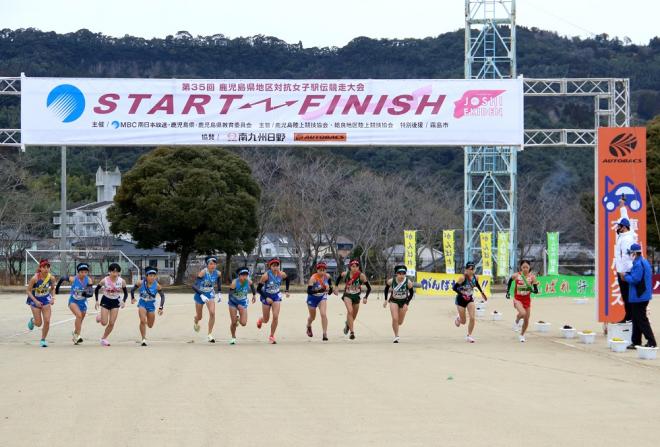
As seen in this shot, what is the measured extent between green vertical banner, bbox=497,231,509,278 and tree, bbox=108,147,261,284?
14.4 metres

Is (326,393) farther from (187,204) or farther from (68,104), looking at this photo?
(187,204)

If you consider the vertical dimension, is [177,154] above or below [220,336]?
above

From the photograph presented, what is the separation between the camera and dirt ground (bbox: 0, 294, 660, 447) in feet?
28.4

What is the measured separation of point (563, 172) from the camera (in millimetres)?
78688

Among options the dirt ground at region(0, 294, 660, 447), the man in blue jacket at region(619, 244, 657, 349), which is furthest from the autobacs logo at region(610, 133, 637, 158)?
the dirt ground at region(0, 294, 660, 447)

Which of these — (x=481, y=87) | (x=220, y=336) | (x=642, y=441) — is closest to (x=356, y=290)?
(x=220, y=336)

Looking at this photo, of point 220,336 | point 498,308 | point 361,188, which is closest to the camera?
point 220,336

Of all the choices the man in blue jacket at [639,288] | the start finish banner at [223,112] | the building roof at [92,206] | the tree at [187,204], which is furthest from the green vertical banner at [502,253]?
the building roof at [92,206]

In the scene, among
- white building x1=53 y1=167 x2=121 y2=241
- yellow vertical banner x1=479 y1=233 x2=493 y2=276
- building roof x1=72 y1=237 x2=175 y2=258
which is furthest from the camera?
white building x1=53 y1=167 x2=121 y2=241

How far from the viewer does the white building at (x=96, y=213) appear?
73875 millimetres

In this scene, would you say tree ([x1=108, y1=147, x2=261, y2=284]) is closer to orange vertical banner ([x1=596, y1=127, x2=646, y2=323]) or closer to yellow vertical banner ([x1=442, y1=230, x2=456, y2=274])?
yellow vertical banner ([x1=442, y1=230, x2=456, y2=274])

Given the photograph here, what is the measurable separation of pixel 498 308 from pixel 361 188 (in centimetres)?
2849

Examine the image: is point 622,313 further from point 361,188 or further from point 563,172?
point 563,172

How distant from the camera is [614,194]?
66.8 feet
